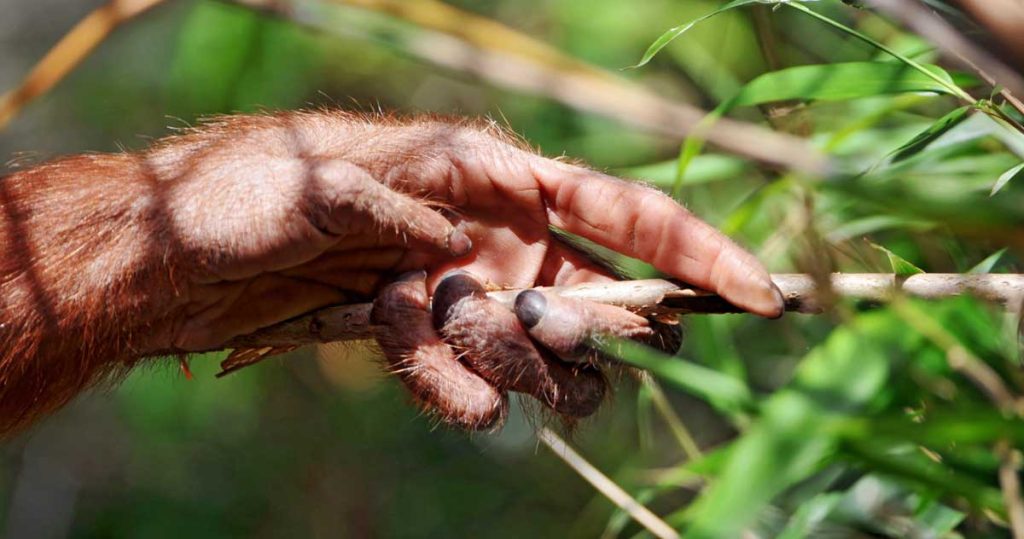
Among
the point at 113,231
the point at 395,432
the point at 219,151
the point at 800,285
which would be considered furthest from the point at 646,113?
the point at 395,432

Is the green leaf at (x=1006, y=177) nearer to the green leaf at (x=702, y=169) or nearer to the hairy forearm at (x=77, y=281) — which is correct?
the green leaf at (x=702, y=169)

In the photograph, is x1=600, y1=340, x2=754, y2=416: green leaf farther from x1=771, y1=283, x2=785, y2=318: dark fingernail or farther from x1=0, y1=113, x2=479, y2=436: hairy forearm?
x1=0, y1=113, x2=479, y2=436: hairy forearm

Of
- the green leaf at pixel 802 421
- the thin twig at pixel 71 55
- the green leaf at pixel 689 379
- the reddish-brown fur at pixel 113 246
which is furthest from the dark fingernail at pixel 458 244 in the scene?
the green leaf at pixel 802 421

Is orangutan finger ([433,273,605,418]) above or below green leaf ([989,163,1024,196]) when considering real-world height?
below

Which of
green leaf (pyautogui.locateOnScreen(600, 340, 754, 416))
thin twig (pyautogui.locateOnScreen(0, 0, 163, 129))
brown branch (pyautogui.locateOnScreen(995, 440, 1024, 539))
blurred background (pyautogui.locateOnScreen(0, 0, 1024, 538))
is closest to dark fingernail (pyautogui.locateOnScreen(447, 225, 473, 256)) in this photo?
blurred background (pyautogui.locateOnScreen(0, 0, 1024, 538))

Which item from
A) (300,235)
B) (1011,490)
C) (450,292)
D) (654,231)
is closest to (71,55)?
(300,235)

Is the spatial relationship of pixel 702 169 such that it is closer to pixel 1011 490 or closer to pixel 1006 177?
pixel 1006 177
